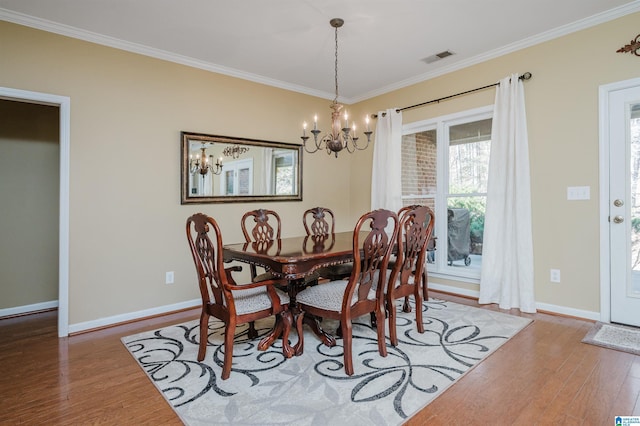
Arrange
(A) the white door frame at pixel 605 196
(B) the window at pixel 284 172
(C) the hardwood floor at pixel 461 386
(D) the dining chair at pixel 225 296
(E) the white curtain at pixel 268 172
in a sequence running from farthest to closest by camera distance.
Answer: (B) the window at pixel 284 172 < (E) the white curtain at pixel 268 172 < (A) the white door frame at pixel 605 196 < (D) the dining chair at pixel 225 296 < (C) the hardwood floor at pixel 461 386

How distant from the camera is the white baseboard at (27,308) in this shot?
348 centimetres

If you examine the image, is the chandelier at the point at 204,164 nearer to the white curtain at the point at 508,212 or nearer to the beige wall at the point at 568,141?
the white curtain at the point at 508,212

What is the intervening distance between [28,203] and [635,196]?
5660 mm

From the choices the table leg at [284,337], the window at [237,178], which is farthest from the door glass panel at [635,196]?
the window at [237,178]

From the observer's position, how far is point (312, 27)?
3.01 metres

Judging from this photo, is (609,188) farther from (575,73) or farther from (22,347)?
(22,347)

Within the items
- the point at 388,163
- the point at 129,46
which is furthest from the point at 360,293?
the point at 129,46

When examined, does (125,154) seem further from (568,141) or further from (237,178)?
(568,141)

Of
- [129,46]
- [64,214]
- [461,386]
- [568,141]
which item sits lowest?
[461,386]

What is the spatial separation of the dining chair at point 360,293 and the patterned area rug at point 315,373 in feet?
0.62

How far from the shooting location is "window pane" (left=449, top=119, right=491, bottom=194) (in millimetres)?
3824

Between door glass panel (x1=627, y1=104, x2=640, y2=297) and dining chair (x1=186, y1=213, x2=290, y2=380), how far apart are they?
2824mm

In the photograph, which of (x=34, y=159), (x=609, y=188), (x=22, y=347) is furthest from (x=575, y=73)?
(x=34, y=159)

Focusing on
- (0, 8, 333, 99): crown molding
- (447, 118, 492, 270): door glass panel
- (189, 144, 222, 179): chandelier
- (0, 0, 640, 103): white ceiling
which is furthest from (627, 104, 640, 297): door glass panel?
(189, 144, 222, 179): chandelier
